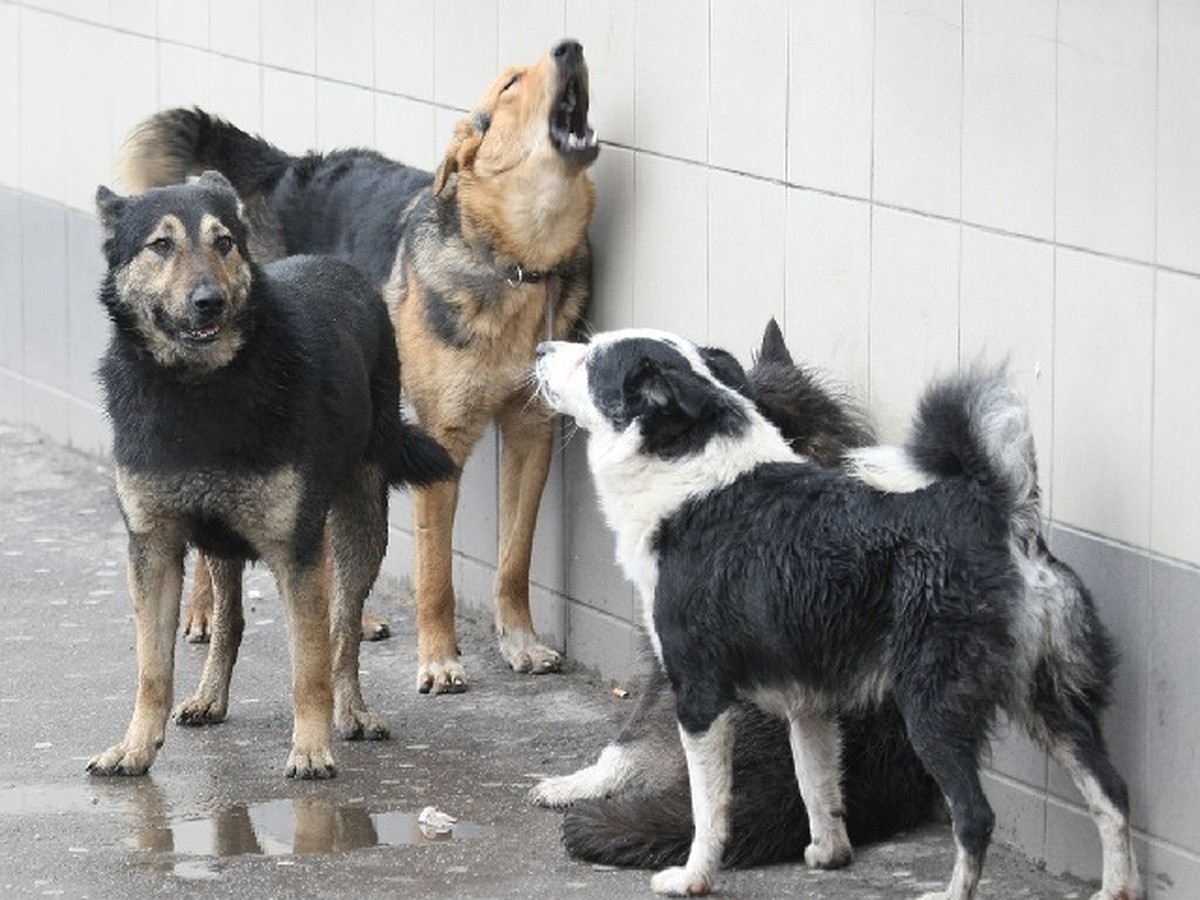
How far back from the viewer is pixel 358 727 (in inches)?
309

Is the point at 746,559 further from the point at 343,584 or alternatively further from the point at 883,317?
the point at 343,584

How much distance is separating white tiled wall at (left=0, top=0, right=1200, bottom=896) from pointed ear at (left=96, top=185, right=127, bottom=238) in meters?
1.82

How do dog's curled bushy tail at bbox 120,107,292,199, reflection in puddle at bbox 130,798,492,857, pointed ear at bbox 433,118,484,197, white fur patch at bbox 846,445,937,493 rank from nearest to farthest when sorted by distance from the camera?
white fur patch at bbox 846,445,937,493, reflection in puddle at bbox 130,798,492,857, pointed ear at bbox 433,118,484,197, dog's curled bushy tail at bbox 120,107,292,199

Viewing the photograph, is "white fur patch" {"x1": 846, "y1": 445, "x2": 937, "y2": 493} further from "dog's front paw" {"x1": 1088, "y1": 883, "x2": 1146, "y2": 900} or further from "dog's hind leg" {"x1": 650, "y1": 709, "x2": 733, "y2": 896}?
"dog's front paw" {"x1": 1088, "y1": 883, "x2": 1146, "y2": 900}

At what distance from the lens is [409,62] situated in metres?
9.41

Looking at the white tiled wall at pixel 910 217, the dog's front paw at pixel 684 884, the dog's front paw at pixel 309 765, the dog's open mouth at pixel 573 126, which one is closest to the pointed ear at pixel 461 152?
the dog's open mouth at pixel 573 126

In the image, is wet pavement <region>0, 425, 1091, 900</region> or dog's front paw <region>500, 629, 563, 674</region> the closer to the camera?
wet pavement <region>0, 425, 1091, 900</region>

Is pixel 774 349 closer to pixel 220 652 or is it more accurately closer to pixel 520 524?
pixel 520 524

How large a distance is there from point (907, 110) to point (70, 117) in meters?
6.09

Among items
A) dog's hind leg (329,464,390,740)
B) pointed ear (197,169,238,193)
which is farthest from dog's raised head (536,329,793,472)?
dog's hind leg (329,464,390,740)

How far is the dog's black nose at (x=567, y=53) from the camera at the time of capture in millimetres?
8016

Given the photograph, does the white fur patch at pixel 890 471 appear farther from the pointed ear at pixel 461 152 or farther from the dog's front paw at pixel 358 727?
the pointed ear at pixel 461 152

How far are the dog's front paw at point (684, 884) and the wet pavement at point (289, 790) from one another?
0.29ft

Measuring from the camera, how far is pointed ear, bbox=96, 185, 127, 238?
23.4 ft
